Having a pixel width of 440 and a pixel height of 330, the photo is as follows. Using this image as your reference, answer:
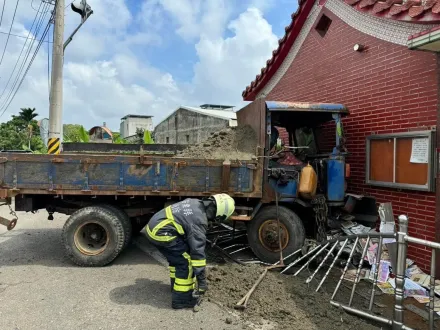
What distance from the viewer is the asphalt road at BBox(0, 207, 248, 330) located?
12.2ft

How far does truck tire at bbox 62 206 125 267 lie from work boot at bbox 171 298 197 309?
1.76 meters

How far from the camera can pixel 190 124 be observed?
77.2ft

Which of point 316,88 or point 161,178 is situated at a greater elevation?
point 316,88

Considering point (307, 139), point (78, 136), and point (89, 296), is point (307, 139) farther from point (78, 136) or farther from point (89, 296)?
point (78, 136)

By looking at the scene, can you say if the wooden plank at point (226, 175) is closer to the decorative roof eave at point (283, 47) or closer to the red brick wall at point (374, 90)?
the red brick wall at point (374, 90)

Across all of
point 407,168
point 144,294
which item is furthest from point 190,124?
point 144,294

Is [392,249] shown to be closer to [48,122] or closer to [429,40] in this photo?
[429,40]

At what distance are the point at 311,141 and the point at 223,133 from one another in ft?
5.74

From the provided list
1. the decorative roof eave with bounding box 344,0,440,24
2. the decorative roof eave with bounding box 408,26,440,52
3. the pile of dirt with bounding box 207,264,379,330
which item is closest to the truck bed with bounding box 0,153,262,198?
the pile of dirt with bounding box 207,264,379,330

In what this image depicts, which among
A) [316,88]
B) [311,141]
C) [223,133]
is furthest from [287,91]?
[223,133]

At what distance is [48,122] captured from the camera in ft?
36.3

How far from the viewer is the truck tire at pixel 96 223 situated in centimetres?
540

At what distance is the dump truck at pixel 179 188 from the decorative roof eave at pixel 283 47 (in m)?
3.35

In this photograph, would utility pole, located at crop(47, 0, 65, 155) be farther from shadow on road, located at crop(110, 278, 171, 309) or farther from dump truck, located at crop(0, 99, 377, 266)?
shadow on road, located at crop(110, 278, 171, 309)
